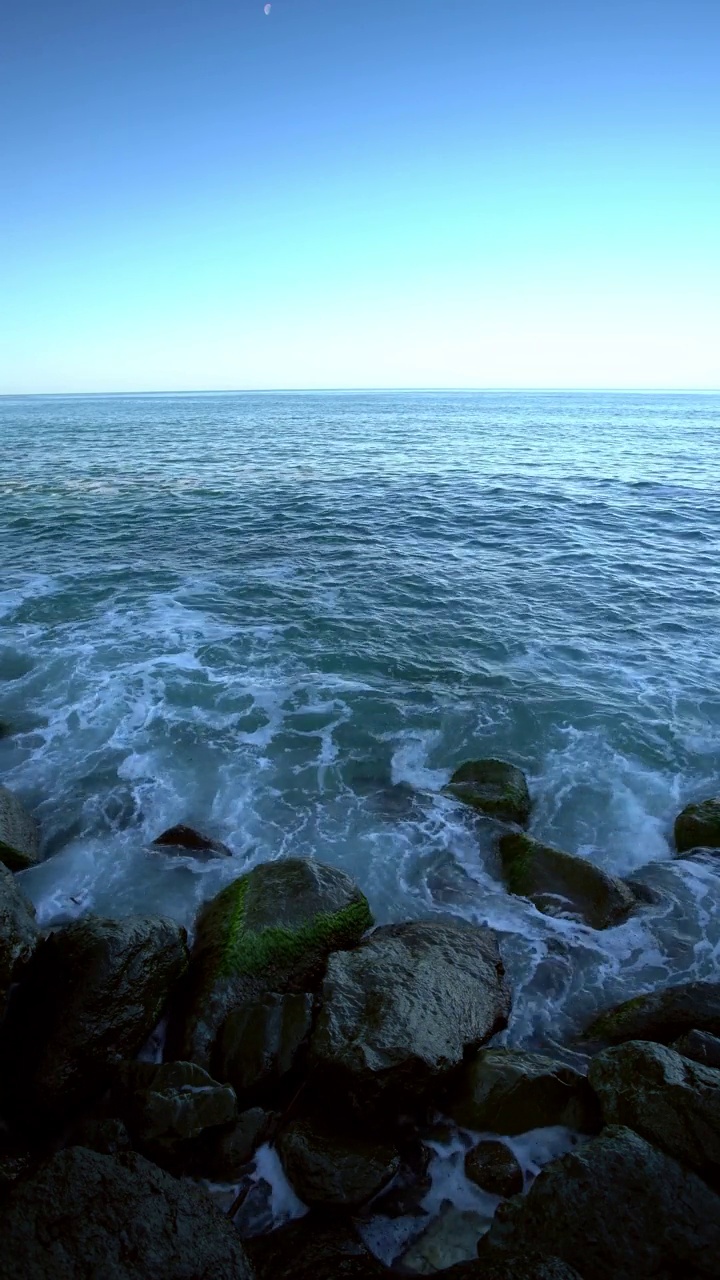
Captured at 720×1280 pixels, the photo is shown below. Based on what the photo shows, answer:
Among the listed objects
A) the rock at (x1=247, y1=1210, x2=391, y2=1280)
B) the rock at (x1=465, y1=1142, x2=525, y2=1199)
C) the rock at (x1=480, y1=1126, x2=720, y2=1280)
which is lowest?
the rock at (x1=465, y1=1142, x2=525, y2=1199)

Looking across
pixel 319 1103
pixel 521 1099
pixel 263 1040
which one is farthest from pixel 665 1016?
pixel 263 1040

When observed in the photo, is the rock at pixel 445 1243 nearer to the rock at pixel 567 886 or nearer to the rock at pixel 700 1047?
the rock at pixel 700 1047

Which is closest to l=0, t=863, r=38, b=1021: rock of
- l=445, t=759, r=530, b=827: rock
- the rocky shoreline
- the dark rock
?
the rocky shoreline

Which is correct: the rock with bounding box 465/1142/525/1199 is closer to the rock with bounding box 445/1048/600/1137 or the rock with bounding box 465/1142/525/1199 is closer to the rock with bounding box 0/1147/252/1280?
the rock with bounding box 445/1048/600/1137

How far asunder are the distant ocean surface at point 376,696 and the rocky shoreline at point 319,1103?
3.96 feet

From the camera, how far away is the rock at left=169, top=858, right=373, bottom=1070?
6.64 meters

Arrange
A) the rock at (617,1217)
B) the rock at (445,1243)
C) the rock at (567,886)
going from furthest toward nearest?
the rock at (567,886), the rock at (445,1243), the rock at (617,1217)

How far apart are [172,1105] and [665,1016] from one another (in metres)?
5.12

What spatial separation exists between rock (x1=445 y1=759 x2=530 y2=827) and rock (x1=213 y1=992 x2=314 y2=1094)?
500 cm

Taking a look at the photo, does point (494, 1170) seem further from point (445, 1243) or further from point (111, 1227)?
point (111, 1227)

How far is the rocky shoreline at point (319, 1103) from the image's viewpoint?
454 centimetres

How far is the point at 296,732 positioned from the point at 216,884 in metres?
4.28

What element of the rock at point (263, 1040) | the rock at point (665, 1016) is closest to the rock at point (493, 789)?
the rock at point (665, 1016)

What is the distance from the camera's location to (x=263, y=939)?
7.16m
